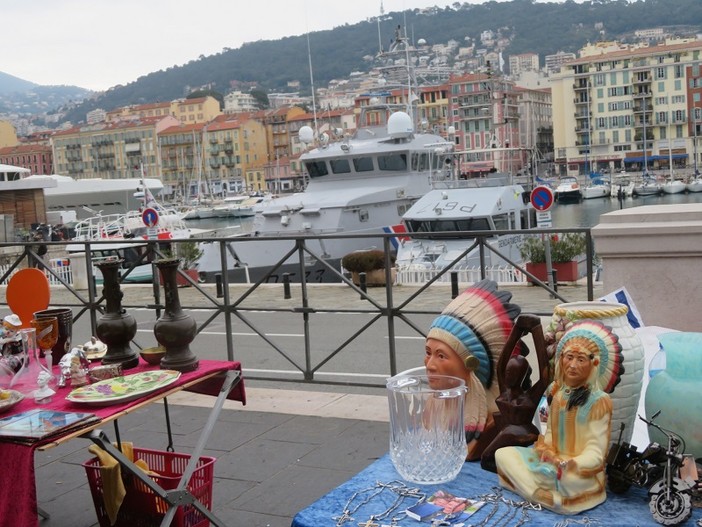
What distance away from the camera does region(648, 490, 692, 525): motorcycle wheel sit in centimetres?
202

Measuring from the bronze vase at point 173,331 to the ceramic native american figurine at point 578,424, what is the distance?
178 centimetres

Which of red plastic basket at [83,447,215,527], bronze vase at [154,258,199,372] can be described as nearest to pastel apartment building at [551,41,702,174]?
bronze vase at [154,258,199,372]

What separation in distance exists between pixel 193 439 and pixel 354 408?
1.11 meters

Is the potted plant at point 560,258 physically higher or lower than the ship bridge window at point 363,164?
lower

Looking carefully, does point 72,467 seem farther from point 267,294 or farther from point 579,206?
point 579,206

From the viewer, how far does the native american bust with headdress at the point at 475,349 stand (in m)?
2.56

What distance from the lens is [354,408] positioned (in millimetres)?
5527

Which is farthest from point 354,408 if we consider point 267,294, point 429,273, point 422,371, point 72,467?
point 429,273

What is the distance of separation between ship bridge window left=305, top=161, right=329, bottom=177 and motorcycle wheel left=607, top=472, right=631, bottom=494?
2278cm

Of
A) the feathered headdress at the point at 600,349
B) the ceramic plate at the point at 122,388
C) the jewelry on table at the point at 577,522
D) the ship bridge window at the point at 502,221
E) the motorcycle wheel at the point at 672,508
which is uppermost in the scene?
the feathered headdress at the point at 600,349

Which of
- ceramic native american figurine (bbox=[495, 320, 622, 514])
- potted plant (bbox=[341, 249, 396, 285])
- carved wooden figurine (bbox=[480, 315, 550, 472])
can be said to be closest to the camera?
ceramic native american figurine (bbox=[495, 320, 622, 514])

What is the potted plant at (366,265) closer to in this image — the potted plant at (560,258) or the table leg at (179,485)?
the potted plant at (560,258)

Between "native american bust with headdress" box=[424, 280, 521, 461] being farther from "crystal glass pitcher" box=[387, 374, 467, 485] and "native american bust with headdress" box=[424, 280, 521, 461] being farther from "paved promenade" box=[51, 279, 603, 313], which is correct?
"paved promenade" box=[51, 279, 603, 313]

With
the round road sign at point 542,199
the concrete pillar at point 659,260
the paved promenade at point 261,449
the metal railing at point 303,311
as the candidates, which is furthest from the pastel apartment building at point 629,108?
the concrete pillar at point 659,260
